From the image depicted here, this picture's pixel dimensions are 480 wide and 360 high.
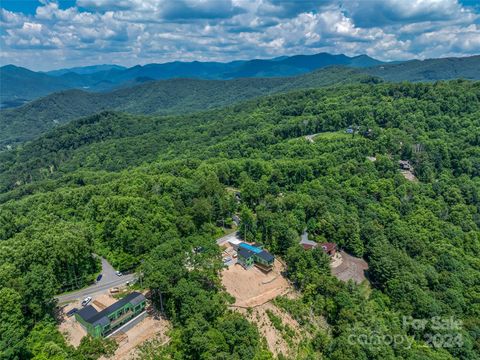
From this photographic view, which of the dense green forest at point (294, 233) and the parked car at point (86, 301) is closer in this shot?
the dense green forest at point (294, 233)

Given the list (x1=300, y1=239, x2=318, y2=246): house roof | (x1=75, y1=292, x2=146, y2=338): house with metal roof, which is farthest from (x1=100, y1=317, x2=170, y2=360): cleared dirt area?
(x1=300, y1=239, x2=318, y2=246): house roof

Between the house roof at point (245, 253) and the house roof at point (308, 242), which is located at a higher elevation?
the house roof at point (245, 253)

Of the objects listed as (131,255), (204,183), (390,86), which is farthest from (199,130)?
(131,255)

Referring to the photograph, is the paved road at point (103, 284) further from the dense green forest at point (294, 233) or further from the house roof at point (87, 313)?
the house roof at point (87, 313)

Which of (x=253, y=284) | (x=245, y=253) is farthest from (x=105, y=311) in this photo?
(x=245, y=253)

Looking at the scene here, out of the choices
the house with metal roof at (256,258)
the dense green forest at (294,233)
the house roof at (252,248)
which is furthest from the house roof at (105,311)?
the house roof at (252,248)

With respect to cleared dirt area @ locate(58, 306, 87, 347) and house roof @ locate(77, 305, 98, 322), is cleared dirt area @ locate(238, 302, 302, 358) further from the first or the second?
cleared dirt area @ locate(58, 306, 87, 347)
